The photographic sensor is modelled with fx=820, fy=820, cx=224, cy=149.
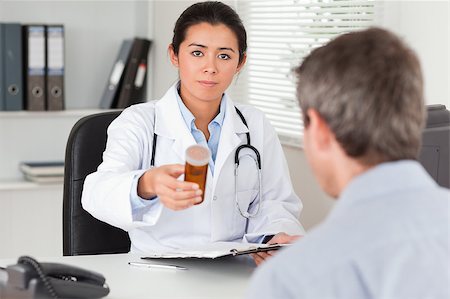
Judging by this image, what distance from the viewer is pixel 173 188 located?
1.75m

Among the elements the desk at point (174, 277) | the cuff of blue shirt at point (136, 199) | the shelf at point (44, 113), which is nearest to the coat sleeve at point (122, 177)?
the cuff of blue shirt at point (136, 199)

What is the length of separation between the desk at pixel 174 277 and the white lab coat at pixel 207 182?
0.48ft

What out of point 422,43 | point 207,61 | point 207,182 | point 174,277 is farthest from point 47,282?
point 422,43

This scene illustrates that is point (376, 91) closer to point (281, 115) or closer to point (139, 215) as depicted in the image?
point (139, 215)

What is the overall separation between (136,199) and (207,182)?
29 cm

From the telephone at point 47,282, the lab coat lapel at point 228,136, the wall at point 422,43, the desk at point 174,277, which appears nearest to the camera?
the telephone at point 47,282

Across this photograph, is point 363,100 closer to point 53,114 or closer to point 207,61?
point 207,61

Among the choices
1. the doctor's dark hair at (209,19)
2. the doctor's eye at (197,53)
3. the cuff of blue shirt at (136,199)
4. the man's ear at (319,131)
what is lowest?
the cuff of blue shirt at (136,199)

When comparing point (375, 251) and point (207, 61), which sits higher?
point (207, 61)

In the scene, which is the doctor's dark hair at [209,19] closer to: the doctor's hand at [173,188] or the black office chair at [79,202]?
the black office chair at [79,202]

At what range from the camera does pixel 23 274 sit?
1.46m

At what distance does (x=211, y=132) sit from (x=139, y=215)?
1.28 feet

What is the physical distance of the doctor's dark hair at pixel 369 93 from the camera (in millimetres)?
997

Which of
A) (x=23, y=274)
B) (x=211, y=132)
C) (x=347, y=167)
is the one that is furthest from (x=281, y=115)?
(x=347, y=167)
